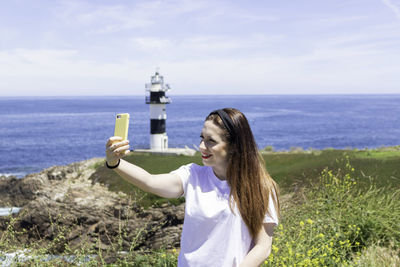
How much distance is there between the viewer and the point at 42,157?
52.0 meters

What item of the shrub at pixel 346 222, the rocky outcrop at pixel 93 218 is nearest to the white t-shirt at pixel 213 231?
the shrub at pixel 346 222

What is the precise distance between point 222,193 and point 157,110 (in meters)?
32.3

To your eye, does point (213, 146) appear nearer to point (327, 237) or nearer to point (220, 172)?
point (220, 172)

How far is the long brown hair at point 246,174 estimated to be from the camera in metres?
2.64

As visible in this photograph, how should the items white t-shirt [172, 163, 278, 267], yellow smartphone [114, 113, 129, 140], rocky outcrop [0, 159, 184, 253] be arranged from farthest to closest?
rocky outcrop [0, 159, 184, 253]
white t-shirt [172, 163, 278, 267]
yellow smartphone [114, 113, 129, 140]

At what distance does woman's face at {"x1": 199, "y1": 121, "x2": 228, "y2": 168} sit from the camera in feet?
8.96

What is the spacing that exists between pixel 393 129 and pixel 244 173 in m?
96.8

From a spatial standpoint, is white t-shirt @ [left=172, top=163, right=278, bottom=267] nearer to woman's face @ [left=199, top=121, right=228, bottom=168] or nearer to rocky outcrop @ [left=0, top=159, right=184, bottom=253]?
woman's face @ [left=199, top=121, right=228, bottom=168]

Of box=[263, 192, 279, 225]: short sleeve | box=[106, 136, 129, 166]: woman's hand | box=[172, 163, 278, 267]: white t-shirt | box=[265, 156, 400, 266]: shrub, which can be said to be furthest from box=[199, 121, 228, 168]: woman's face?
box=[265, 156, 400, 266]: shrub

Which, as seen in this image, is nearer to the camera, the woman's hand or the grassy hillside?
the woman's hand

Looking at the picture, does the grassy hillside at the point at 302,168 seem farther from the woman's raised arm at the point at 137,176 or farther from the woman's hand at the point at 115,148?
the woman's hand at the point at 115,148

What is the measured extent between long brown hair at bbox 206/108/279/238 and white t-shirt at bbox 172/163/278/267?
6 centimetres

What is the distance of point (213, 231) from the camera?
2553 mm

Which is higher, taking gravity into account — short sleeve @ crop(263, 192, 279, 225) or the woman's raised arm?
the woman's raised arm
